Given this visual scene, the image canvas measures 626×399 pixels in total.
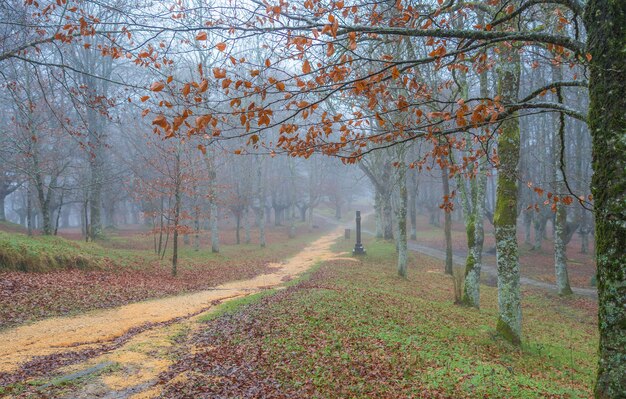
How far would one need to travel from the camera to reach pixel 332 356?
6.57m

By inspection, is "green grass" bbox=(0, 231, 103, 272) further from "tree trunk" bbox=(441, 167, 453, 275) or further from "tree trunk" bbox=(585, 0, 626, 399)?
"tree trunk" bbox=(441, 167, 453, 275)

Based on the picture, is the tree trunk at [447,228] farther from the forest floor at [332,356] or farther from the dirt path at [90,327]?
the dirt path at [90,327]

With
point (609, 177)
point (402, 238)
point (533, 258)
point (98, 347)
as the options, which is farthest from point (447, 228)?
point (609, 177)

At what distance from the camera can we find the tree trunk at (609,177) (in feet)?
10.3

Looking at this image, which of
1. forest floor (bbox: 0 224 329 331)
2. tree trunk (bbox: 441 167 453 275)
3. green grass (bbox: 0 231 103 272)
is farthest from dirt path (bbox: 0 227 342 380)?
tree trunk (bbox: 441 167 453 275)

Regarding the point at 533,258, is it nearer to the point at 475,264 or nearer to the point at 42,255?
the point at 475,264

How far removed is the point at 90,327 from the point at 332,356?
5639mm

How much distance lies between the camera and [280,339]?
7.35m

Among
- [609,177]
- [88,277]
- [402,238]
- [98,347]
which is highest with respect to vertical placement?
[609,177]

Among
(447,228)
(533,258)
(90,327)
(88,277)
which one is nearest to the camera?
(90,327)

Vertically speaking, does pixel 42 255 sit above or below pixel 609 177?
below

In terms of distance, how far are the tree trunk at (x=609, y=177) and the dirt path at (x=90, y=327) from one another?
765 cm

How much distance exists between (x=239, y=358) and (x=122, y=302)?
21.3ft

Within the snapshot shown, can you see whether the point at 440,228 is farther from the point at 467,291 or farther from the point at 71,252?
the point at 71,252
